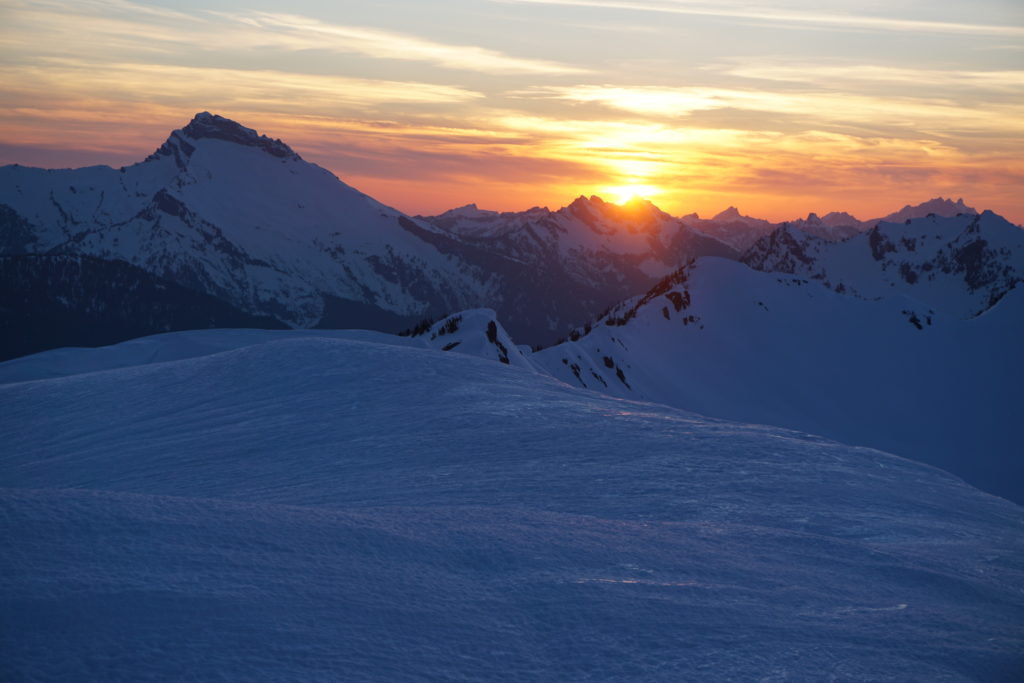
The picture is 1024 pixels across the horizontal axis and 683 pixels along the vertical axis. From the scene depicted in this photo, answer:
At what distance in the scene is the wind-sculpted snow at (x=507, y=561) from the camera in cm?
511

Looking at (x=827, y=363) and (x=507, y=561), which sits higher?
(x=507, y=561)

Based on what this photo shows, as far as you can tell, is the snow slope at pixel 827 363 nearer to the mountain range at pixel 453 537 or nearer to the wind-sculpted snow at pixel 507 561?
the mountain range at pixel 453 537

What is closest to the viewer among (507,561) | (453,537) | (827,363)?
(507,561)

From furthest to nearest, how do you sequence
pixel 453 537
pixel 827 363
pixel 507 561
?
pixel 827 363
pixel 453 537
pixel 507 561

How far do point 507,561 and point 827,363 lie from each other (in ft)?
391

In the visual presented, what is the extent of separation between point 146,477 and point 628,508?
6267 mm

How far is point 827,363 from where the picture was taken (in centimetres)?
11819

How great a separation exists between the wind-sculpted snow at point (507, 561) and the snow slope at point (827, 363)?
242 ft

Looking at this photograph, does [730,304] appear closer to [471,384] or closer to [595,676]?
[471,384]

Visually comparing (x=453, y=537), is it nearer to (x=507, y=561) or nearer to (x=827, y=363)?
(x=507, y=561)

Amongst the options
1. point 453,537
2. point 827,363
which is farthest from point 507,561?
point 827,363

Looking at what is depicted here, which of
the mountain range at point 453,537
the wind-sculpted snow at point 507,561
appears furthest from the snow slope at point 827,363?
the wind-sculpted snow at point 507,561

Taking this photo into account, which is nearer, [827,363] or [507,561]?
[507,561]

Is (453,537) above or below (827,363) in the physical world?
above
